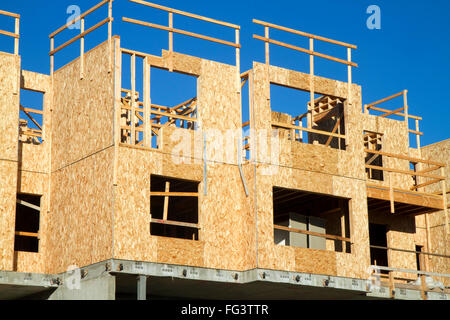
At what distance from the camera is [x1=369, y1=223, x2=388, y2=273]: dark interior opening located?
118ft

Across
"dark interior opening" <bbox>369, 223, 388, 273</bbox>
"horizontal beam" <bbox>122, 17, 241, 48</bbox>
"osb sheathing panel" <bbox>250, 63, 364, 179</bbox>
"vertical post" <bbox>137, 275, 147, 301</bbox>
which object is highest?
"horizontal beam" <bbox>122, 17, 241, 48</bbox>

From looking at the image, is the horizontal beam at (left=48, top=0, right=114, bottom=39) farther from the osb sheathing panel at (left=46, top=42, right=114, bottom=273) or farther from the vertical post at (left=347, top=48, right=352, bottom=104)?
the vertical post at (left=347, top=48, right=352, bottom=104)

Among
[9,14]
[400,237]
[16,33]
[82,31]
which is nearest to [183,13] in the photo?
[82,31]

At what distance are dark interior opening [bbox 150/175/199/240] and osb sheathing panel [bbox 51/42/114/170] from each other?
2480mm

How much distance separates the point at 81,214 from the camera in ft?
88.6

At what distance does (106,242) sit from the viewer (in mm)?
25500

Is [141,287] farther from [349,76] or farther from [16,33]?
[349,76]

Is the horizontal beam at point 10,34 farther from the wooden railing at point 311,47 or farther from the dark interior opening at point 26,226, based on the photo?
the wooden railing at point 311,47

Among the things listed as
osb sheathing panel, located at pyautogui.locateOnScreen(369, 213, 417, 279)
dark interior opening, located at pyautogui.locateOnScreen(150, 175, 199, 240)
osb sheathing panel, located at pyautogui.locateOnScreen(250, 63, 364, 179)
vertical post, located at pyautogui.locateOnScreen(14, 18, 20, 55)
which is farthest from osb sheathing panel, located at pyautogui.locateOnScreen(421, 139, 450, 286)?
vertical post, located at pyautogui.locateOnScreen(14, 18, 20, 55)

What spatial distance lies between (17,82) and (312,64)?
1075cm

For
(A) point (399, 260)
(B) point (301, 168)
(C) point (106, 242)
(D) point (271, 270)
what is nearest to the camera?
(C) point (106, 242)

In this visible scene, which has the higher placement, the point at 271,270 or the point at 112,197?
the point at 112,197
